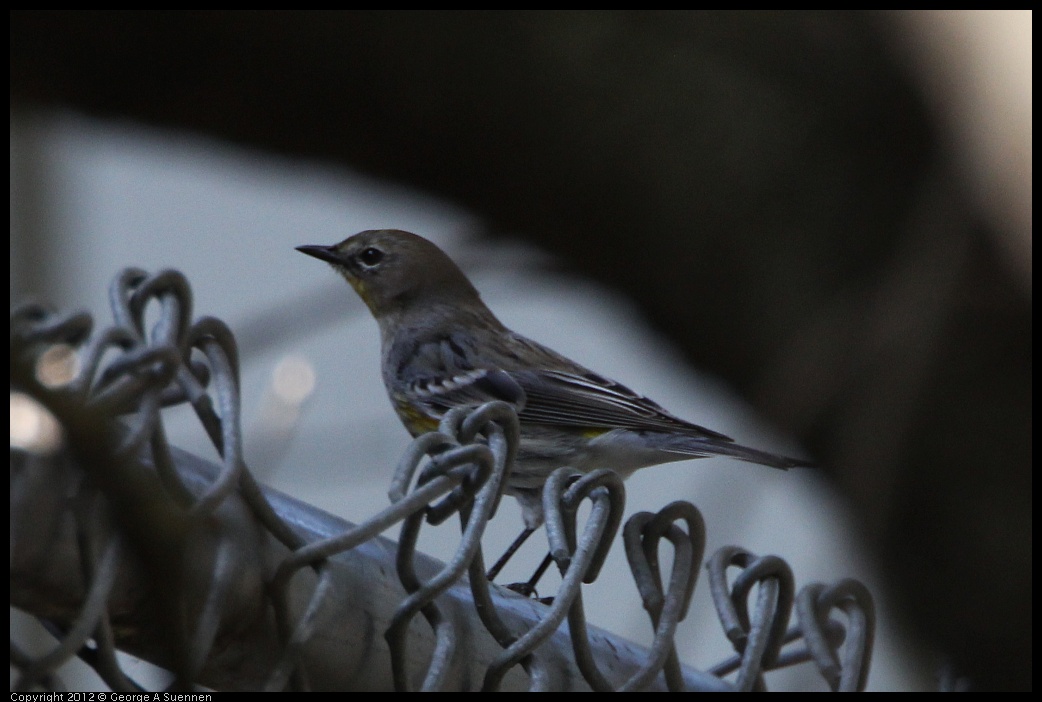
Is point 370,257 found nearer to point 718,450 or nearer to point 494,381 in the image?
point 494,381

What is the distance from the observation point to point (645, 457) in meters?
4.09

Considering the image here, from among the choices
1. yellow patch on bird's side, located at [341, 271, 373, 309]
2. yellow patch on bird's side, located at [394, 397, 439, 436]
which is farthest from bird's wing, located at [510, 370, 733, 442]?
yellow patch on bird's side, located at [341, 271, 373, 309]

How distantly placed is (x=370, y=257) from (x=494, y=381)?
1.08 m

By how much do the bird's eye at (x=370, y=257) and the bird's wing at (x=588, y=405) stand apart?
1.01 m

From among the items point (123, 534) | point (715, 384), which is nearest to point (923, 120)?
point (715, 384)

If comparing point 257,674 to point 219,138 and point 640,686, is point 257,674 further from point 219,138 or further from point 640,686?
point 219,138

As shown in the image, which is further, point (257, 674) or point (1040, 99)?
point (1040, 99)

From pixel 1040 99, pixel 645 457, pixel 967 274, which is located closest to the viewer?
pixel 645 457

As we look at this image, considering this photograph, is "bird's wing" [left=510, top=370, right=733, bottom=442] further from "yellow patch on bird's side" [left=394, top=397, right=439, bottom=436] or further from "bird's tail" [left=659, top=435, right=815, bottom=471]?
"yellow patch on bird's side" [left=394, top=397, right=439, bottom=436]

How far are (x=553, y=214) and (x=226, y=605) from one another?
189 inches

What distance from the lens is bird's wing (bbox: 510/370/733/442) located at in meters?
4.17
